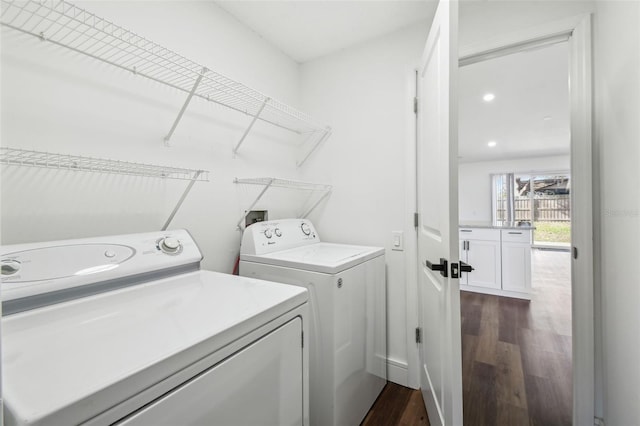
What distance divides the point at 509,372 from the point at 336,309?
164 centimetres

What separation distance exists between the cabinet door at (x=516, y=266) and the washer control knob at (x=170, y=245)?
4.10m

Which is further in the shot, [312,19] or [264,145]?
[264,145]

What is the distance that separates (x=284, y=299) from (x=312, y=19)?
1.85 metres

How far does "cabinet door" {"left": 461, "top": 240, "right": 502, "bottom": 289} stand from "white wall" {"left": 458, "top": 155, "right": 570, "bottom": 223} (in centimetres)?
419

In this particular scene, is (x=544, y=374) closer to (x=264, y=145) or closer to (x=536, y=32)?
(x=536, y=32)

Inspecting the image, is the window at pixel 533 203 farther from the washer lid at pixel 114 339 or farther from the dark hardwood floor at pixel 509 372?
the washer lid at pixel 114 339

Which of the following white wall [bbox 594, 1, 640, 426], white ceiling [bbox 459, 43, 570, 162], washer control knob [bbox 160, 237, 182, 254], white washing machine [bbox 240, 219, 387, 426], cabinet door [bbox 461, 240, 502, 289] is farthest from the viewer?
cabinet door [bbox 461, 240, 502, 289]

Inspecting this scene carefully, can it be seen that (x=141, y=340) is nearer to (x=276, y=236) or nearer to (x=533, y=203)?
(x=276, y=236)

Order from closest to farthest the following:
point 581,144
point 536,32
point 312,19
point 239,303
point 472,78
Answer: point 239,303 < point 581,144 < point 536,32 < point 312,19 < point 472,78

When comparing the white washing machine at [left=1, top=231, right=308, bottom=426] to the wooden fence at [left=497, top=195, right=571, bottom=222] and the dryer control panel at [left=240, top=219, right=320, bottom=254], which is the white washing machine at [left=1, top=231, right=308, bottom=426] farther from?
the wooden fence at [left=497, top=195, right=571, bottom=222]

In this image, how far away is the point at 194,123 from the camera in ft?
5.33

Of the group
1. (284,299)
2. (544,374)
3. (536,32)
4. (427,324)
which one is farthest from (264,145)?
(544,374)

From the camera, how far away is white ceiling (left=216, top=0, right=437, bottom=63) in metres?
1.77

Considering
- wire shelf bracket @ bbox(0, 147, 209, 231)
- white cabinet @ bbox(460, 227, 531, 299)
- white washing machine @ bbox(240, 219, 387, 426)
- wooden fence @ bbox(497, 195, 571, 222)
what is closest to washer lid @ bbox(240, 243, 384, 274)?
white washing machine @ bbox(240, 219, 387, 426)
